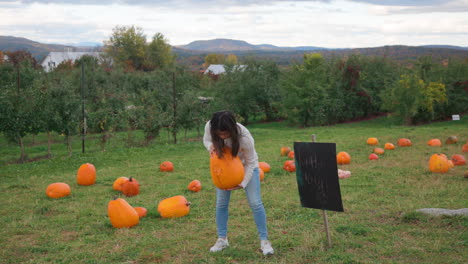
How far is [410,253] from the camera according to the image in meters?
4.70

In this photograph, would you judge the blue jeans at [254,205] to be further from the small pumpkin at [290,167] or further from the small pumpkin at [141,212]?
the small pumpkin at [290,167]

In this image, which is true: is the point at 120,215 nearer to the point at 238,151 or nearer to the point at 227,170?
the point at 227,170

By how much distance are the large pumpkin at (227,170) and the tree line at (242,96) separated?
34.7 feet

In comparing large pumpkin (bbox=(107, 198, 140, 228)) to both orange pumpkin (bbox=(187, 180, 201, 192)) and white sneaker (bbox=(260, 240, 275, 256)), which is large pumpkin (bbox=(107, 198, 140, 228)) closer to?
white sneaker (bbox=(260, 240, 275, 256))

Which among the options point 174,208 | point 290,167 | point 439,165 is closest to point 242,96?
point 290,167

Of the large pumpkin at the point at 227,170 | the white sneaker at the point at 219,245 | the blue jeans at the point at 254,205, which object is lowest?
the white sneaker at the point at 219,245

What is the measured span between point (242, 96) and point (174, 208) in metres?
24.5

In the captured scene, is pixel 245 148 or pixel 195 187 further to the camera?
pixel 195 187

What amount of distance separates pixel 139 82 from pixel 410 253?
37.9m

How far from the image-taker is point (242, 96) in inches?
1206

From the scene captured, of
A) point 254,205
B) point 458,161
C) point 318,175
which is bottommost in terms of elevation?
point 458,161

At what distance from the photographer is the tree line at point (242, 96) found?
1439cm

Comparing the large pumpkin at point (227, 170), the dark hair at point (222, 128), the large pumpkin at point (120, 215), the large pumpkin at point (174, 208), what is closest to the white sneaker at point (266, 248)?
the large pumpkin at point (227, 170)

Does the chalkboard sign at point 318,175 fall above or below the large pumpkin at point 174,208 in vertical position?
above
